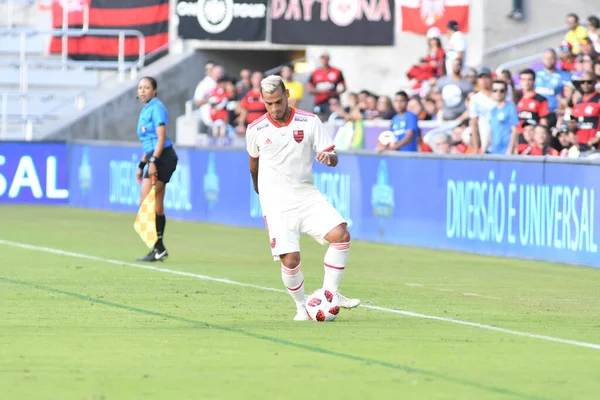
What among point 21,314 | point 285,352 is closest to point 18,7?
point 21,314

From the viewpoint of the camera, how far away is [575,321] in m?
11.5

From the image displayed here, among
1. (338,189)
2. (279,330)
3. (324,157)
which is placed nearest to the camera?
(279,330)

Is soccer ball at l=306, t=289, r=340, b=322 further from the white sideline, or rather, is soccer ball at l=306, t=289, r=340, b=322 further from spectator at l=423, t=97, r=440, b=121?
spectator at l=423, t=97, r=440, b=121

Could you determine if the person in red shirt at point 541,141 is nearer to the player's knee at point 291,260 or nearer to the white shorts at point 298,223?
the white shorts at point 298,223

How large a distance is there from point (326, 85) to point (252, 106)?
4.84ft

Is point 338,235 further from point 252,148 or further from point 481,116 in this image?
point 481,116

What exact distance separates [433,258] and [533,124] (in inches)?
120

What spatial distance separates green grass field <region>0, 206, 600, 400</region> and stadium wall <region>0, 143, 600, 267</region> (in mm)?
551

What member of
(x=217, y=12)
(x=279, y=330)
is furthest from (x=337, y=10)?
(x=279, y=330)

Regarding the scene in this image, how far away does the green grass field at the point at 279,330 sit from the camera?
8.11 metres

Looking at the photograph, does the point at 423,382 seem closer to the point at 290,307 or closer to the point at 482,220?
the point at 290,307

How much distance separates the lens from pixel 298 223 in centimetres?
1117

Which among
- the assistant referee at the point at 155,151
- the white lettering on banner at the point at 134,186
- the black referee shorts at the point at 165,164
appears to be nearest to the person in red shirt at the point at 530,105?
the black referee shorts at the point at 165,164

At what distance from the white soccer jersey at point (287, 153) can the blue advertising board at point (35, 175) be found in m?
18.6
